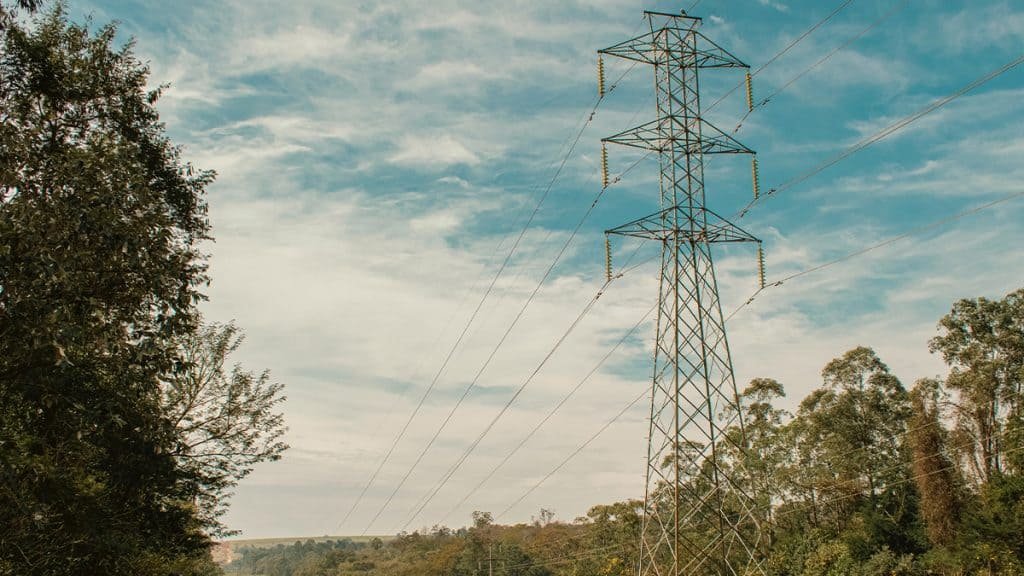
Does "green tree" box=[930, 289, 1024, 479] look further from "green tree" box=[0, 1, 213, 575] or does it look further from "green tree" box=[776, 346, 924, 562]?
"green tree" box=[0, 1, 213, 575]

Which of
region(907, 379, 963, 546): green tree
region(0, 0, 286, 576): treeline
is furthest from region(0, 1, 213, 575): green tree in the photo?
region(907, 379, 963, 546): green tree

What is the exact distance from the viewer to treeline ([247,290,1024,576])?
42125 mm

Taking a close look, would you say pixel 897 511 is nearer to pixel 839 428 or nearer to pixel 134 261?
pixel 839 428

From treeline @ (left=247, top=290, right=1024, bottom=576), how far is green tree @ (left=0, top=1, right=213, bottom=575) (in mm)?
30566

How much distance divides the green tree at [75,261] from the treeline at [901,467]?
100 ft

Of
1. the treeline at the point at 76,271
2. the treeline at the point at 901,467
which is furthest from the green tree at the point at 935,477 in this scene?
the treeline at the point at 76,271

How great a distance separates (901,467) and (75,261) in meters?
51.8

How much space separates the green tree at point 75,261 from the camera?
10883 millimetres

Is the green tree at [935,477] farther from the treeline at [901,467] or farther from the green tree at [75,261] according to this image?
the green tree at [75,261]

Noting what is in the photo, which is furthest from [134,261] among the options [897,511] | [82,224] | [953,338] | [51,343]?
[897,511]

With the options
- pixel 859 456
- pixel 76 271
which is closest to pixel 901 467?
pixel 859 456

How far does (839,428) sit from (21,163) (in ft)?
170

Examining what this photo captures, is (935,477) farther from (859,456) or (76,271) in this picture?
(76,271)

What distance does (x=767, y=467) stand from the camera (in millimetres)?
57656
